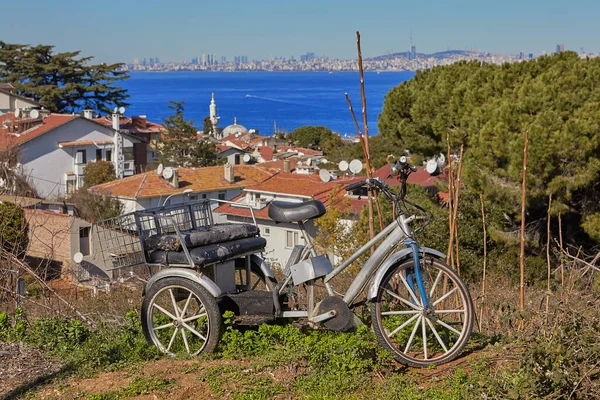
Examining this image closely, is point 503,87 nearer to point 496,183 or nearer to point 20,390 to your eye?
point 496,183

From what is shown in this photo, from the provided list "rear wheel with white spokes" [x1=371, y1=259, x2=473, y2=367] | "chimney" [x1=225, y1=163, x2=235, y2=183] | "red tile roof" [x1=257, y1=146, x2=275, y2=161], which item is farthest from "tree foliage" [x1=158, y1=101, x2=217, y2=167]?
"rear wheel with white spokes" [x1=371, y1=259, x2=473, y2=367]

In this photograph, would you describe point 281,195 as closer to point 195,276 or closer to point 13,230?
point 13,230

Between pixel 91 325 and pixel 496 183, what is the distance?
40.0 feet

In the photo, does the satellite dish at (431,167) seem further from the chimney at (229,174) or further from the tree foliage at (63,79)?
the tree foliage at (63,79)

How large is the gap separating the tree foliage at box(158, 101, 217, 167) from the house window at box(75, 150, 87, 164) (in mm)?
5079

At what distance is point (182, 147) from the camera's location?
48.7m

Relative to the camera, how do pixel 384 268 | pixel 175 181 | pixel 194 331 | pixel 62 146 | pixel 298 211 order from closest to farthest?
pixel 384 268 < pixel 298 211 < pixel 194 331 < pixel 175 181 < pixel 62 146

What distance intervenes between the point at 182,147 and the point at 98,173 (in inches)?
293

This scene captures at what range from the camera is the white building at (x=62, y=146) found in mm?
41875

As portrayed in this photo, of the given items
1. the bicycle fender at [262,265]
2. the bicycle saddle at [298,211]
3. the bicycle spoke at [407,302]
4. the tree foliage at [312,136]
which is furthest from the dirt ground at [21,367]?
the tree foliage at [312,136]

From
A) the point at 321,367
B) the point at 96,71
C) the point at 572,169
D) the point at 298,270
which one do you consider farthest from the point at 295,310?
the point at 96,71

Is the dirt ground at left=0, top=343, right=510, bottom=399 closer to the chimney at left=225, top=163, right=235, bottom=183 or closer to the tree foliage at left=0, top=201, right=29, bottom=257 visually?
the tree foliage at left=0, top=201, right=29, bottom=257

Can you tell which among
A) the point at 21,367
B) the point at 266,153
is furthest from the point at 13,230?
the point at 266,153

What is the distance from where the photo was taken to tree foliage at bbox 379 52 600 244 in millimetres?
15641
